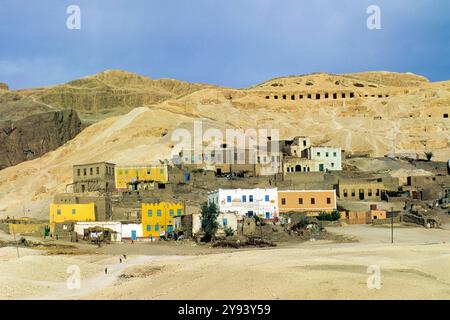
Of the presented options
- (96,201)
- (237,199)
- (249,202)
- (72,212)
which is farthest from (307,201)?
(72,212)

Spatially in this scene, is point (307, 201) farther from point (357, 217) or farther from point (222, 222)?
point (222, 222)

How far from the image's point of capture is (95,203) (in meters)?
55.6

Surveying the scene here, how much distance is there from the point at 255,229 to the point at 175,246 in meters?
4.96

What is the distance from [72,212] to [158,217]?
225 inches

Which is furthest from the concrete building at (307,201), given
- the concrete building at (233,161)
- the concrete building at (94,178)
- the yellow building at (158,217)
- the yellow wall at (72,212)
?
the concrete building at (94,178)

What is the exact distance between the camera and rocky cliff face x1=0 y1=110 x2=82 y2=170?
4333 inches

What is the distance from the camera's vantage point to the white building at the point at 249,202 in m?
53.8

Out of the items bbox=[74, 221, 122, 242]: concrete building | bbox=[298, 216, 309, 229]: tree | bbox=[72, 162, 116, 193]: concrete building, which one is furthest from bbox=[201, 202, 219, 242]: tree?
bbox=[72, 162, 116, 193]: concrete building

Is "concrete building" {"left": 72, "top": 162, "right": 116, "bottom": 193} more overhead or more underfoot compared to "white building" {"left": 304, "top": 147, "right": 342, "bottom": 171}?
more underfoot

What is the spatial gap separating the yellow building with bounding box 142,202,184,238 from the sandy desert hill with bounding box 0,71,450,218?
12.7 m

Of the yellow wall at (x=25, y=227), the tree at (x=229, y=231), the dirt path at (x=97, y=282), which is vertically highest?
the yellow wall at (x=25, y=227)

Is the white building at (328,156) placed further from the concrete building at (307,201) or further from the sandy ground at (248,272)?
the sandy ground at (248,272)

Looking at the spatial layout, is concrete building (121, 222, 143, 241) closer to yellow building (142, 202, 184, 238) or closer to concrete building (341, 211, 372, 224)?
yellow building (142, 202, 184, 238)

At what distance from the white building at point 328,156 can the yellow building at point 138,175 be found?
1233cm
